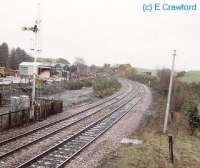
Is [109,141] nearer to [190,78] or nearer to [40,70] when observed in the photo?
[40,70]

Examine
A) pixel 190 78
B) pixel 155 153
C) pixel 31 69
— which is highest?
pixel 31 69

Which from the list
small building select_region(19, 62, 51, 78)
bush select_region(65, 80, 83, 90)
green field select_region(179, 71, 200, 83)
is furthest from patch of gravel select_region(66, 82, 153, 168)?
green field select_region(179, 71, 200, 83)

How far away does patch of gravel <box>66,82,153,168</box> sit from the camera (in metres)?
15.9

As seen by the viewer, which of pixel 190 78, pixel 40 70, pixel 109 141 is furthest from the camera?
pixel 190 78

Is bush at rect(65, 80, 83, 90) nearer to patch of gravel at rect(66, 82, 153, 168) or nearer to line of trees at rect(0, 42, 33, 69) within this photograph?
patch of gravel at rect(66, 82, 153, 168)

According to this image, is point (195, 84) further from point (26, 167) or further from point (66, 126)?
point (26, 167)


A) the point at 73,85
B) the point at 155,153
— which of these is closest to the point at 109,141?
the point at 155,153

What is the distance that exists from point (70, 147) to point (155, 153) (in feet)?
14.3

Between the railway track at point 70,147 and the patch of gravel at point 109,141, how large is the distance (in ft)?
1.02

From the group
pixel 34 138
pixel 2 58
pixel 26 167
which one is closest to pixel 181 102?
pixel 34 138

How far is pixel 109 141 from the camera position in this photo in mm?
20641

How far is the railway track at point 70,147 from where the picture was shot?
15109 mm

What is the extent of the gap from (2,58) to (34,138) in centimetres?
6597

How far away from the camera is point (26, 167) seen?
1438 cm
